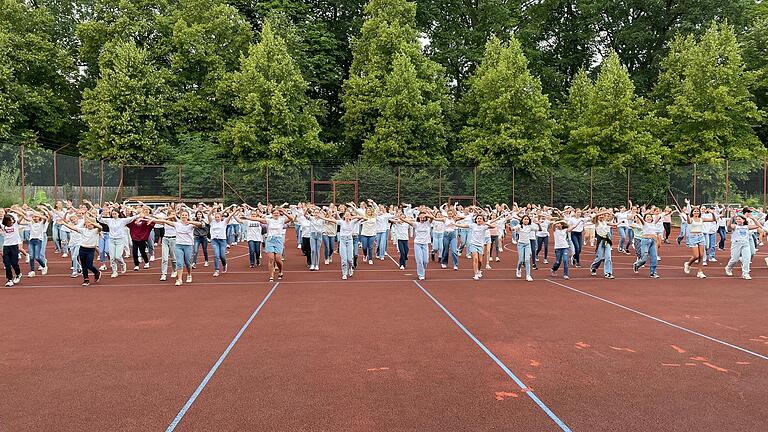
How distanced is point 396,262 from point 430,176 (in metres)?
18.0

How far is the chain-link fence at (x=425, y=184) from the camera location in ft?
112

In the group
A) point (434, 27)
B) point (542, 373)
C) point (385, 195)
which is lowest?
point (542, 373)

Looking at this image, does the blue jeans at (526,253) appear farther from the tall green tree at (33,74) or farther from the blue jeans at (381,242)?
the tall green tree at (33,74)

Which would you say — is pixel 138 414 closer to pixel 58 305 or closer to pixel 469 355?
pixel 469 355

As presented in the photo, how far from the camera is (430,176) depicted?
36.8 metres

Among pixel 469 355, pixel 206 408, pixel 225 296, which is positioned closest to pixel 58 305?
pixel 225 296

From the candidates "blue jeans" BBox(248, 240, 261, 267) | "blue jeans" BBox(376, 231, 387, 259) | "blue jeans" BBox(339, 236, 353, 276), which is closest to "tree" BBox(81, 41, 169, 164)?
"blue jeans" BBox(248, 240, 261, 267)

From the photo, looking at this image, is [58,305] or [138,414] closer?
[138,414]

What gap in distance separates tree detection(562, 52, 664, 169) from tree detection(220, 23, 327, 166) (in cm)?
1963

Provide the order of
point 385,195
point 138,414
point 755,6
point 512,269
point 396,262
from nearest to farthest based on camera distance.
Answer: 1. point 138,414
2. point 512,269
3. point 396,262
4. point 385,195
5. point 755,6

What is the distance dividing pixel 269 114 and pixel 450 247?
24.7 metres

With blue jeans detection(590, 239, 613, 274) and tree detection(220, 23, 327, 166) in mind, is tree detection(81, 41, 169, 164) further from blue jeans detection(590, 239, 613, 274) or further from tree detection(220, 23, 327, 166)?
blue jeans detection(590, 239, 613, 274)

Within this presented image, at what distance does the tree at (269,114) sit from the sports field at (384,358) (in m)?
25.2

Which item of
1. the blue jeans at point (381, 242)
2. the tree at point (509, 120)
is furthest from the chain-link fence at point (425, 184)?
the blue jeans at point (381, 242)
